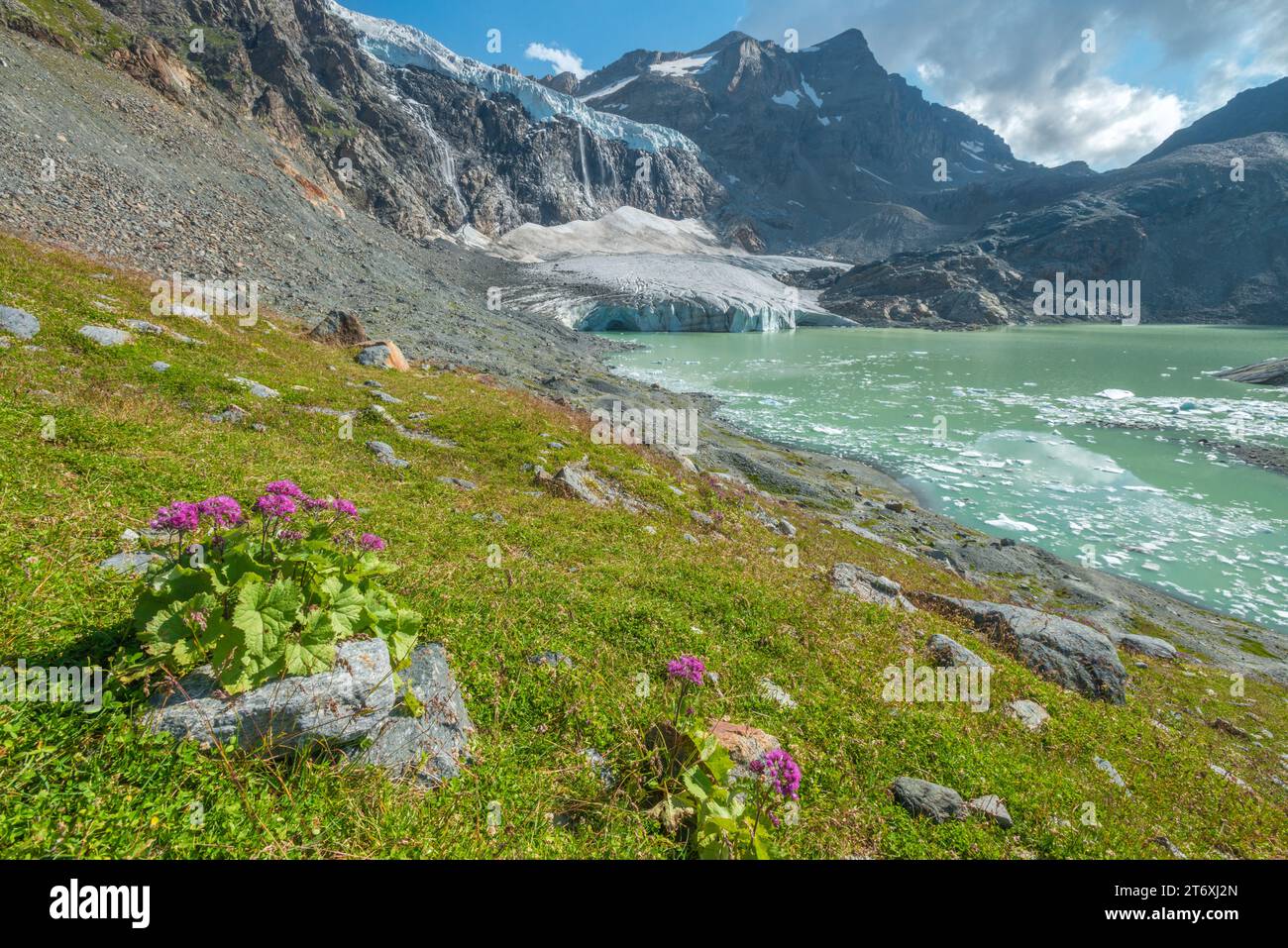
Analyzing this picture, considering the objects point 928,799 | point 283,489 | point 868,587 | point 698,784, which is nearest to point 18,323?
point 283,489

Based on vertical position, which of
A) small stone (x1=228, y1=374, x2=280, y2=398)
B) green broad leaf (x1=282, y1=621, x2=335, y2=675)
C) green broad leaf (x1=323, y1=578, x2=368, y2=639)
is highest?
small stone (x1=228, y1=374, x2=280, y2=398)

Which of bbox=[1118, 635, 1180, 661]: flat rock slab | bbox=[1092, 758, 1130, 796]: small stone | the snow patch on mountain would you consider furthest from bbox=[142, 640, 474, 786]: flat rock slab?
the snow patch on mountain

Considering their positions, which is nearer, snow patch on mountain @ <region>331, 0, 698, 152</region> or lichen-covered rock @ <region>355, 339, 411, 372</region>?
lichen-covered rock @ <region>355, 339, 411, 372</region>

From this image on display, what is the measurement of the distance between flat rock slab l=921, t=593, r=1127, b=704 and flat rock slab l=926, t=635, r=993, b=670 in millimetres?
1924

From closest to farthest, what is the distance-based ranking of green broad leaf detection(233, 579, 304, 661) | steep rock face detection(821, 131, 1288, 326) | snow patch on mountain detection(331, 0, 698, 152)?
1. green broad leaf detection(233, 579, 304, 661)
2. steep rock face detection(821, 131, 1288, 326)
3. snow patch on mountain detection(331, 0, 698, 152)

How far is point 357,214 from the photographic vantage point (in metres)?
74.8

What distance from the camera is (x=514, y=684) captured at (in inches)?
203

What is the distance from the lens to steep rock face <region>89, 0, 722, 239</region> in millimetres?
84062

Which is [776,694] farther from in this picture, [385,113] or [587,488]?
[385,113]

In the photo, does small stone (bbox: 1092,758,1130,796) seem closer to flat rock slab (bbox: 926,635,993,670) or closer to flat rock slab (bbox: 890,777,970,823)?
flat rock slab (bbox: 926,635,993,670)

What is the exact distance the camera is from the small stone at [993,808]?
5316 mm

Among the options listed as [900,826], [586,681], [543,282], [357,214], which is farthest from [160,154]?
[543,282]

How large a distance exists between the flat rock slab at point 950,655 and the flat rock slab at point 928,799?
299cm

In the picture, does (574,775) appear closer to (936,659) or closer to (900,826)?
(900,826)
